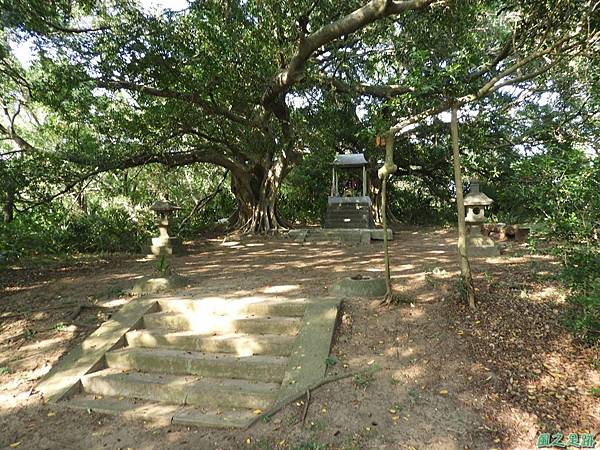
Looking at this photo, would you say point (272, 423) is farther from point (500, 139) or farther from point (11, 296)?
point (500, 139)

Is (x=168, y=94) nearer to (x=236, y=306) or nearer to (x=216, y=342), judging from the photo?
(x=236, y=306)

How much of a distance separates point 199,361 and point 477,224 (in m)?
7.00

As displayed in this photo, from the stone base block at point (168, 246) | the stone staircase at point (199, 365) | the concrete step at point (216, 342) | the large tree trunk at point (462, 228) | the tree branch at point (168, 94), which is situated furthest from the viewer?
the tree branch at point (168, 94)

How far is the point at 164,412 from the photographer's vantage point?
3.53m

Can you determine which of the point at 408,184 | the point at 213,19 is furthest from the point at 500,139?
the point at 213,19

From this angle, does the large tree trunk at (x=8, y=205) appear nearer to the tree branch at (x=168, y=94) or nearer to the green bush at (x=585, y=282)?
the tree branch at (x=168, y=94)

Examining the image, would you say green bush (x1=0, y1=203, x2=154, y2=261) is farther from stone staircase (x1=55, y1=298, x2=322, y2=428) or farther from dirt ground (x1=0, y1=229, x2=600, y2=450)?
stone staircase (x1=55, y1=298, x2=322, y2=428)

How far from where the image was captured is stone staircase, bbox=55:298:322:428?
11.6ft

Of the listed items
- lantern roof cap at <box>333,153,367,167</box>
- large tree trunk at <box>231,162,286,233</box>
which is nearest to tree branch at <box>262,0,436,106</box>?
large tree trunk at <box>231,162,286,233</box>

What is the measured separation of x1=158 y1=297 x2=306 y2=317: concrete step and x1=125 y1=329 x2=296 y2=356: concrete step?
1.34ft

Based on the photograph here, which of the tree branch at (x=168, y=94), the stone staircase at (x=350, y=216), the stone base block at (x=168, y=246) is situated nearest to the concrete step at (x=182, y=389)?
the stone base block at (x=168, y=246)

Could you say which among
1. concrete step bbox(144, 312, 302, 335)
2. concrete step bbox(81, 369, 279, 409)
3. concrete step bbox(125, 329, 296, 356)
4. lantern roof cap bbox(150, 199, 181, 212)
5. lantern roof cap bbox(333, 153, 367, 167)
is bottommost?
concrete step bbox(81, 369, 279, 409)

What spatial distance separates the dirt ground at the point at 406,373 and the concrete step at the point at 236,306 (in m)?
0.41

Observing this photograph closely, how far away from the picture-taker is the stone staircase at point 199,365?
139 inches
